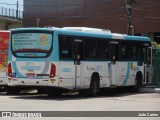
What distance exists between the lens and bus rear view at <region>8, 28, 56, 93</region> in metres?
19.9

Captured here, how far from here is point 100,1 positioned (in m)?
75.6

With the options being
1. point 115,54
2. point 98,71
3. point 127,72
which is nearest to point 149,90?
point 127,72

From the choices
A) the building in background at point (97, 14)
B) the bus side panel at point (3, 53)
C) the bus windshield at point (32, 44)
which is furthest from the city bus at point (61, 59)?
the building in background at point (97, 14)

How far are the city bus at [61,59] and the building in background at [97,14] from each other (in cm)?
3285

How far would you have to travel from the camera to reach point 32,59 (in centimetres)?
2016

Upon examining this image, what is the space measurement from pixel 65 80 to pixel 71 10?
6177 cm

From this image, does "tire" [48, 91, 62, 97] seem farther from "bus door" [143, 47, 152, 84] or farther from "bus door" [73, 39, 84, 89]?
"bus door" [143, 47, 152, 84]

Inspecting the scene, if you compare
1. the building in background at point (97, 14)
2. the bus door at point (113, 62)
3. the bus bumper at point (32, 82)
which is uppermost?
the building in background at point (97, 14)

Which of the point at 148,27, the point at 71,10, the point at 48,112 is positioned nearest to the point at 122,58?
the point at 48,112

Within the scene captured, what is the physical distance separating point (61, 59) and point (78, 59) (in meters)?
1.13

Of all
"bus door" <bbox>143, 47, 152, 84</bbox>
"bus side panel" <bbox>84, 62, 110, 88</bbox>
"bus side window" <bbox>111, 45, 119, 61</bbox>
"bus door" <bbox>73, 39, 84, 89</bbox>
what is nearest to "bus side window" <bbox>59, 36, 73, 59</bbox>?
"bus door" <bbox>73, 39, 84, 89</bbox>

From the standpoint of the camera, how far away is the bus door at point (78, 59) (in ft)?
68.1

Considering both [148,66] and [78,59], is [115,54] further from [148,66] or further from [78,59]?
[148,66]

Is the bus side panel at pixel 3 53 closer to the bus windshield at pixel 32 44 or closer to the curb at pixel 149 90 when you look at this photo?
the bus windshield at pixel 32 44
